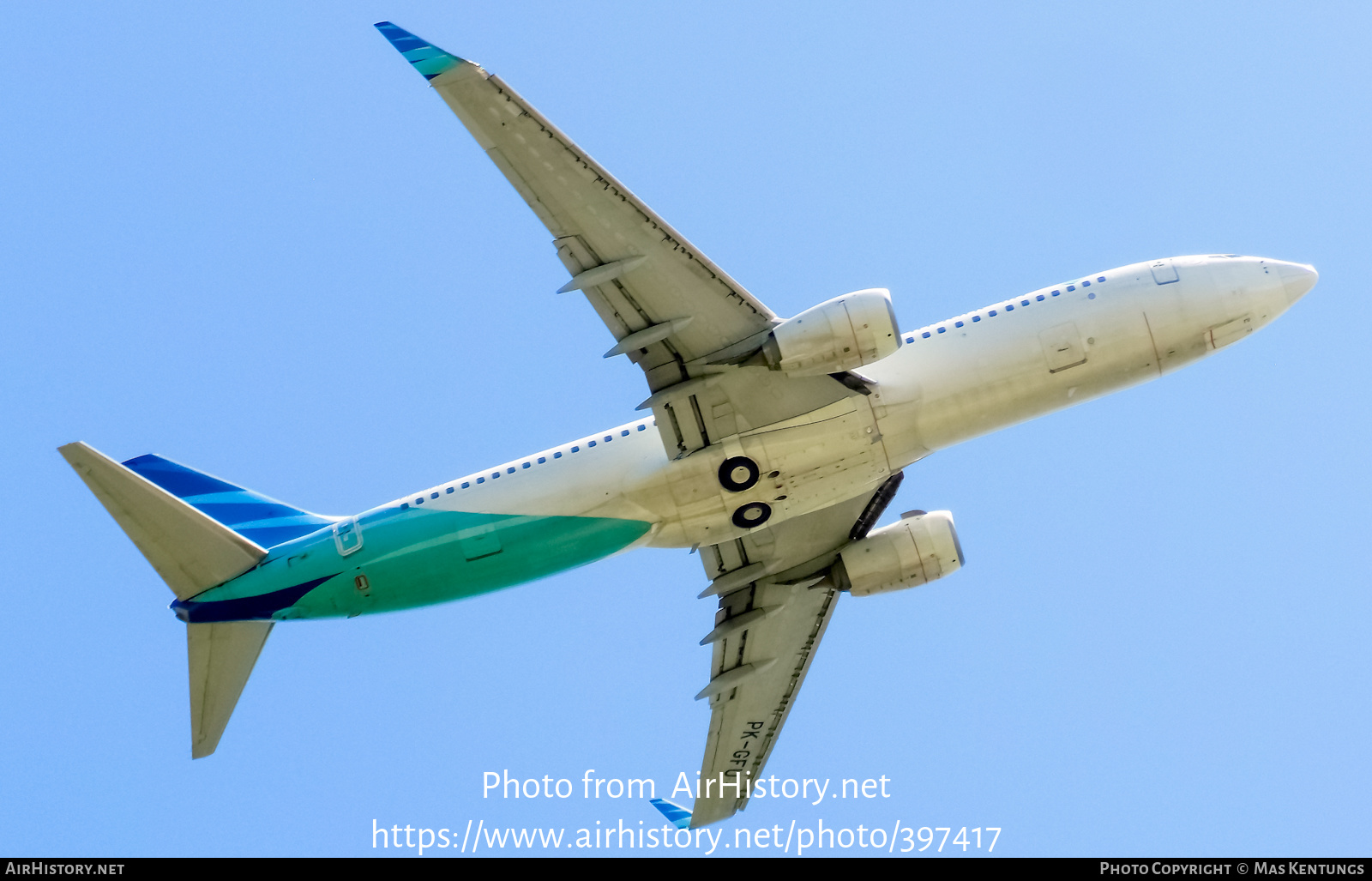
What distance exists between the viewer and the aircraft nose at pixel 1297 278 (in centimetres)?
3056

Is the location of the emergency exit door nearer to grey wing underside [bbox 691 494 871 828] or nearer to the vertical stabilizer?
grey wing underside [bbox 691 494 871 828]

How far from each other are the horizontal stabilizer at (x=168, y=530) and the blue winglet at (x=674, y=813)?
551 inches

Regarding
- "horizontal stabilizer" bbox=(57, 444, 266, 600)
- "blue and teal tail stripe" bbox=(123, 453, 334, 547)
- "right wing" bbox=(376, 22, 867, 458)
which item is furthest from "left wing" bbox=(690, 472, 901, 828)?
"horizontal stabilizer" bbox=(57, 444, 266, 600)

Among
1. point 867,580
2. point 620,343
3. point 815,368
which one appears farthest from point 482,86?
point 867,580

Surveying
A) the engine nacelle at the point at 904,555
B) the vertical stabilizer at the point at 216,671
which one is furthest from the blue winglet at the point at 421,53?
the engine nacelle at the point at 904,555

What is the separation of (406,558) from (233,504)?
18.4ft

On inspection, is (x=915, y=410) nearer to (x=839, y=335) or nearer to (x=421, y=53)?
(x=839, y=335)

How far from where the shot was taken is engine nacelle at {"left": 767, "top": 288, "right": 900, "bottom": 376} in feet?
89.2

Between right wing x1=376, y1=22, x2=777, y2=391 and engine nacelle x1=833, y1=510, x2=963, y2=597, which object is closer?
right wing x1=376, y1=22, x2=777, y2=391

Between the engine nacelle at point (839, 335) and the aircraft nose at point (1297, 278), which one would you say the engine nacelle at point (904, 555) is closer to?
the engine nacelle at point (839, 335)

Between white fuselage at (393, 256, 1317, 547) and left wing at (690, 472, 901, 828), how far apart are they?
3.48 meters

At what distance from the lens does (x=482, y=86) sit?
24.0 meters

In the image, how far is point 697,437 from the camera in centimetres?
2892

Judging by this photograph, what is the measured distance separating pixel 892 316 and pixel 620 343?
5627mm
